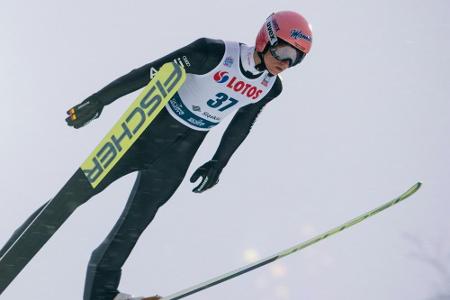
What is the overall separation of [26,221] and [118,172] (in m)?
0.77

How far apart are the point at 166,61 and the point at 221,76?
42 cm

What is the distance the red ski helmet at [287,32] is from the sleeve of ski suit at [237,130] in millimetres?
634

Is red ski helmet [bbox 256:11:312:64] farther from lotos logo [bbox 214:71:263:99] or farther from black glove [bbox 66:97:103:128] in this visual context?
black glove [bbox 66:97:103:128]

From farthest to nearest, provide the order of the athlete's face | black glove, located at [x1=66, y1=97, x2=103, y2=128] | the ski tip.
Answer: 1. the ski tip
2. the athlete's face
3. black glove, located at [x1=66, y1=97, x2=103, y2=128]

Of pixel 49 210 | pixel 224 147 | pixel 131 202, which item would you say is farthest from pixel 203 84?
pixel 49 210

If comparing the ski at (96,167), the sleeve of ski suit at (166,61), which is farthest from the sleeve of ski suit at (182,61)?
the ski at (96,167)

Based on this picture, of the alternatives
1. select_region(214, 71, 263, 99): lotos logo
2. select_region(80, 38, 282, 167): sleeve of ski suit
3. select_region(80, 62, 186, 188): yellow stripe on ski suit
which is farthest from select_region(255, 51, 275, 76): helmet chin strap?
select_region(80, 62, 186, 188): yellow stripe on ski suit

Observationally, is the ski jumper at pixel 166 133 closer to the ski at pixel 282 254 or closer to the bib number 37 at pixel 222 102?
the bib number 37 at pixel 222 102

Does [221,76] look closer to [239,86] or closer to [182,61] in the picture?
[239,86]

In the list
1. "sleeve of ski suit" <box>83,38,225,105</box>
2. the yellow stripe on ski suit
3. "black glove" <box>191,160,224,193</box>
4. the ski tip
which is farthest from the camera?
the ski tip

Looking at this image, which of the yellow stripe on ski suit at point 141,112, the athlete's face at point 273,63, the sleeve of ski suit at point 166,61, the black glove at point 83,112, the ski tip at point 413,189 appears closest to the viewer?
the yellow stripe on ski suit at point 141,112

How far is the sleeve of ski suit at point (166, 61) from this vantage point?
14.6 feet

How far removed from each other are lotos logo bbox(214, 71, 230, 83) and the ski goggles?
374 millimetres

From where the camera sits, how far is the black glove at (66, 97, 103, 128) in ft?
14.3
